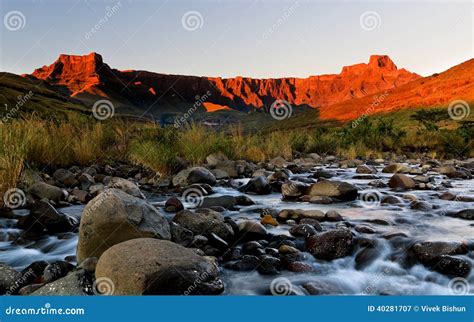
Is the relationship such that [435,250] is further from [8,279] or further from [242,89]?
[242,89]

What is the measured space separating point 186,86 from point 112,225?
176 meters

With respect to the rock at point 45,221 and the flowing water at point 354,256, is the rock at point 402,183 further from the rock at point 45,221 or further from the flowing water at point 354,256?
the rock at point 45,221

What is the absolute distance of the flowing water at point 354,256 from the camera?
126 inches

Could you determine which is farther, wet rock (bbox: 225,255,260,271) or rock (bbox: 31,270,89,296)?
wet rock (bbox: 225,255,260,271)

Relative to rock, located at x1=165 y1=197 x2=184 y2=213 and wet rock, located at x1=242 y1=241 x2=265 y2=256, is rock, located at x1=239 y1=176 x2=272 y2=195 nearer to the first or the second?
rock, located at x1=165 y1=197 x2=184 y2=213

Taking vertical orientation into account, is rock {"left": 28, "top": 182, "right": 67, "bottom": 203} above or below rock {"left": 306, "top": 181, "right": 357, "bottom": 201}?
above

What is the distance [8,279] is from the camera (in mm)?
2990

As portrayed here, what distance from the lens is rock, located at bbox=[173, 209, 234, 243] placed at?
4062 mm

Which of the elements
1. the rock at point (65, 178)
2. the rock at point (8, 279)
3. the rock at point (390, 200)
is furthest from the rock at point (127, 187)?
the rock at point (390, 200)

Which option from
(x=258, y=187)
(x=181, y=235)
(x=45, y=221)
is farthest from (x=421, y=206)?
(x=45, y=221)

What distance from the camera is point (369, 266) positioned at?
365 cm

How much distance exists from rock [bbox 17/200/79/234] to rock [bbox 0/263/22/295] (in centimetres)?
131

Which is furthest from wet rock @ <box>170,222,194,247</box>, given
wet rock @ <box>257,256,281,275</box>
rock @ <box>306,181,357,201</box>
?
rock @ <box>306,181,357,201</box>

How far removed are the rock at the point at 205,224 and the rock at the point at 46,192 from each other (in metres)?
2.24
